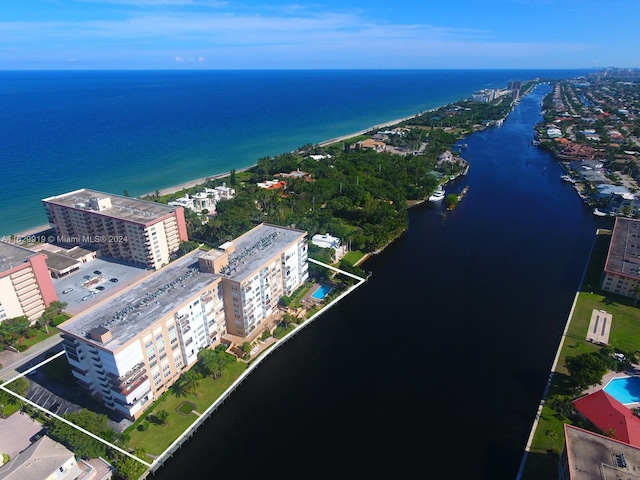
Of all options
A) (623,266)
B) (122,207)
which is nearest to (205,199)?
(122,207)

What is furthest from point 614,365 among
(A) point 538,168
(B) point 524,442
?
(A) point 538,168

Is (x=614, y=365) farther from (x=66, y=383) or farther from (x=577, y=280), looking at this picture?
(x=66, y=383)

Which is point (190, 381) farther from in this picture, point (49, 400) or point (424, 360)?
point (424, 360)

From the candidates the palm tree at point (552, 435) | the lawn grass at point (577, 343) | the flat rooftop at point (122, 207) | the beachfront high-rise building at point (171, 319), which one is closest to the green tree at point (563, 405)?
the lawn grass at point (577, 343)

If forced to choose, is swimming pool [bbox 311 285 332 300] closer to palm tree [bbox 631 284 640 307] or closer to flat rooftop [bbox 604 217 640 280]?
Answer: flat rooftop [bbox 604 217 640 280]

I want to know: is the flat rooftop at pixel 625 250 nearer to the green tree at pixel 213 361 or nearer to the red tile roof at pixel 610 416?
the red tile roof at pixel 610 416

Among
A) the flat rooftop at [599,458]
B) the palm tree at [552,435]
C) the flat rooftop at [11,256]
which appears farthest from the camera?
the flat rooftop at [11,256]
